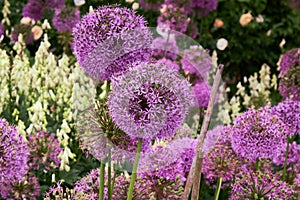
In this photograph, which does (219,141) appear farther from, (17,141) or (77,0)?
(77,0)

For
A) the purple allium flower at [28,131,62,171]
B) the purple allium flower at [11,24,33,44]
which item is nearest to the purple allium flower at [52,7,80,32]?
the purple allium flower at [11,24,33,44]

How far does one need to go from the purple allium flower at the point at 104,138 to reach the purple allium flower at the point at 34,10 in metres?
3.38

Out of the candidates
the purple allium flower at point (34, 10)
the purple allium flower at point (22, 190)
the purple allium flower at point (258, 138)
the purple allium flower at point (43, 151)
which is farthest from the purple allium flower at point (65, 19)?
the purple allium flower at point (258, 138)

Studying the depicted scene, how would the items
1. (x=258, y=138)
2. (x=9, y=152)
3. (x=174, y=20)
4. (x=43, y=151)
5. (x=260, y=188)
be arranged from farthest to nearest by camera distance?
1. (x=174, y=20)
2. (x=43, y=151)
3. (x=258, y=138)
4. (x=260, y=188)
5. (x=9, y=152)

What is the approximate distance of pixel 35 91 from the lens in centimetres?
369

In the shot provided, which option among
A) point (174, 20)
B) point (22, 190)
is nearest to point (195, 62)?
point (174, 20)

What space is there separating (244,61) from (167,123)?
5476mm

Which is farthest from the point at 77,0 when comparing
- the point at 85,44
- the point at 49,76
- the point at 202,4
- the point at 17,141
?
the point at 85,44

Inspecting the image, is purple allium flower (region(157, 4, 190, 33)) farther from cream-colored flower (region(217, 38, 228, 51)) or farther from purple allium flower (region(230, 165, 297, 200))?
cream-colored flower (region(217, 38, 228, 51))

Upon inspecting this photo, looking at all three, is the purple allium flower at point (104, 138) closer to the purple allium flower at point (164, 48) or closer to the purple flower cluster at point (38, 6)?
the purple allium flower at point (164, 48)

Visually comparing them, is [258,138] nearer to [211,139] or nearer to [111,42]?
[211,139]

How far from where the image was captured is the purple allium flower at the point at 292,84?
2.90 metres

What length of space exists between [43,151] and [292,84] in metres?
1.33

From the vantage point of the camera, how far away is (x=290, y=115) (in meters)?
2.56
